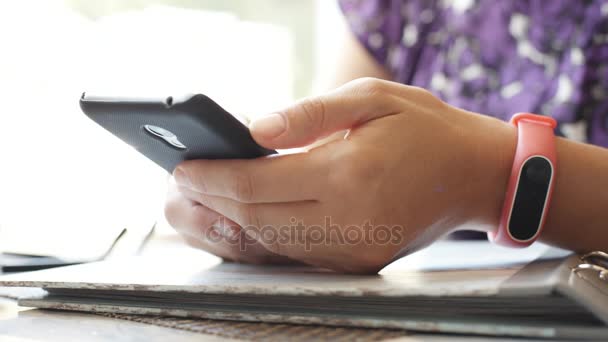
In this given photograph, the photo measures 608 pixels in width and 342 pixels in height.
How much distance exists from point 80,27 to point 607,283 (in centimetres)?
98

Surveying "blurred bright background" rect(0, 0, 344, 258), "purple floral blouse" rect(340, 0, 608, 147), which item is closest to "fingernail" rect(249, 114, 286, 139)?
"blurred bright background" rect(0, 0, 344, 258)

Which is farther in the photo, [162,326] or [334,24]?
[334,24]

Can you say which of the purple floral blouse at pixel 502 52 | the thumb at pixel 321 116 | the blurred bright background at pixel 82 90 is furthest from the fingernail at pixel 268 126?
the purple floral blouse at pixel 502 52

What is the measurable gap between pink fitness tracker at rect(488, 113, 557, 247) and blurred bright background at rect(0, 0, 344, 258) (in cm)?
50

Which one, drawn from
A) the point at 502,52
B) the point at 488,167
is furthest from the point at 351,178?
the point at 502,52

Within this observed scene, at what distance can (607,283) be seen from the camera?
344mm

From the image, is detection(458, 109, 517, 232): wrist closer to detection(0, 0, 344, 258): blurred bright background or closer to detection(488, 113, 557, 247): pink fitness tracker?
detection(488, 113, 557, 247): pink fitness tracker

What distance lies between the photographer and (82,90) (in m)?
0.93

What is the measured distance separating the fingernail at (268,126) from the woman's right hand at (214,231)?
0.13 meters

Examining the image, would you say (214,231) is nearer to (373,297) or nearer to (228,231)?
(228,231)

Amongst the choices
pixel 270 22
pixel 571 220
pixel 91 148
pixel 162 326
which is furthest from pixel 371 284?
pixel 270 22

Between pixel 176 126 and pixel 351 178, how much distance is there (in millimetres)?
133

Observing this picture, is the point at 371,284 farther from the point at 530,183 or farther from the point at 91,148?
the point at 91,148

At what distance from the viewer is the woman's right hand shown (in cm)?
51
